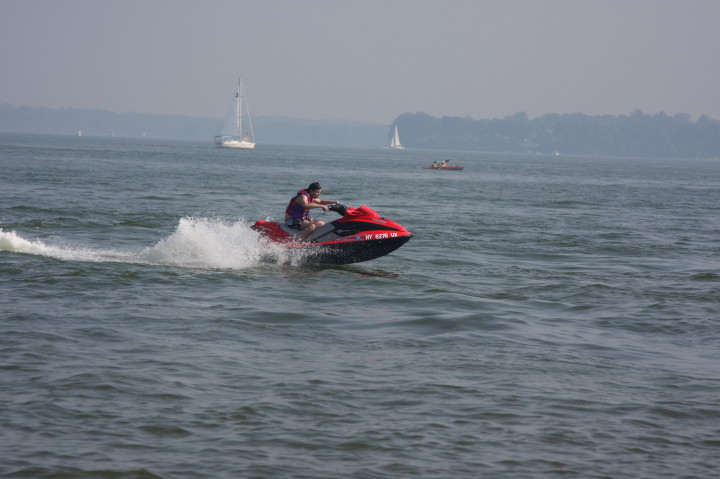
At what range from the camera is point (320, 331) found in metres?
10.8

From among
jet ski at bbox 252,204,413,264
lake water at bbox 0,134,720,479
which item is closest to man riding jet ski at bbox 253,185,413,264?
jet ski at bbox 252,204,413,264

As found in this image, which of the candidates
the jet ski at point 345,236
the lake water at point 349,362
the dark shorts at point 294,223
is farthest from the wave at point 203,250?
the dark shorts at point 294,223

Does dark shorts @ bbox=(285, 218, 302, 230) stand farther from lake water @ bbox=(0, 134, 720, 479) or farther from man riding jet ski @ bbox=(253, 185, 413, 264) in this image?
lake water @ bbox=(0, 134, 720, 479)

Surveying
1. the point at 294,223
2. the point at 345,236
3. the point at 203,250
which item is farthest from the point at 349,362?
the point at 203,250

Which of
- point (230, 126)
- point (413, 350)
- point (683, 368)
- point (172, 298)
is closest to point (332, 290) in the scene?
point (172, 298)

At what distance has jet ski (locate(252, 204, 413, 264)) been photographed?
15.6 meters

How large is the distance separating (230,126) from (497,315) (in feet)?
437

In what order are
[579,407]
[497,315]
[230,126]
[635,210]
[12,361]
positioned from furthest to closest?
[230,126] < [635,210] < [497,315] < [12,361] < [579,407]

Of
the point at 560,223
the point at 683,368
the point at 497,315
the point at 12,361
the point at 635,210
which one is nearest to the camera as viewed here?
the point at 12,361

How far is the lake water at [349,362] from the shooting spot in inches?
266

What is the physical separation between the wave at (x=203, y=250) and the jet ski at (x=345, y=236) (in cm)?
22

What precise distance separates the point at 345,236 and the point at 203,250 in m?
2.91

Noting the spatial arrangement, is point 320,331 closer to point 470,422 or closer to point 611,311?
point 470,422

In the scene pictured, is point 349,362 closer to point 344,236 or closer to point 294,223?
point 344,236
